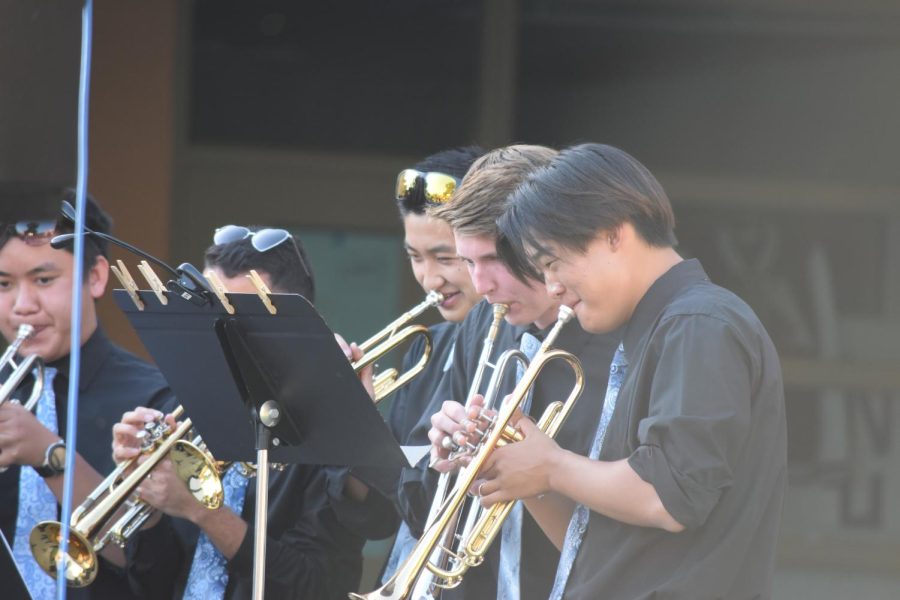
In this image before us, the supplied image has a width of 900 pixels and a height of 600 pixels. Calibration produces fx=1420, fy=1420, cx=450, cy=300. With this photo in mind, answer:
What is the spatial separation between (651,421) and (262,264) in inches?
56.9

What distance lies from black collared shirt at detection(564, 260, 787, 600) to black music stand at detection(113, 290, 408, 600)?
1.73 feet

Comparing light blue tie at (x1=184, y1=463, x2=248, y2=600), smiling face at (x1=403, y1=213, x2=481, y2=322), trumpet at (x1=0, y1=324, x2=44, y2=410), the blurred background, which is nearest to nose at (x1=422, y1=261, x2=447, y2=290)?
smiling face at (x1=403, y1=213, x2=481, y2=322)

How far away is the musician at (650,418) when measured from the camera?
2.27 m

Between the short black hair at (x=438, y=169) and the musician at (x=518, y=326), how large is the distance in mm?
364

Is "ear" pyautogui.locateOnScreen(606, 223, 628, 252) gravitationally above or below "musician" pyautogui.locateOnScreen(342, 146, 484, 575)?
above

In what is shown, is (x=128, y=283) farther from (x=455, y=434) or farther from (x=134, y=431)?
A: (x=455, y=434)

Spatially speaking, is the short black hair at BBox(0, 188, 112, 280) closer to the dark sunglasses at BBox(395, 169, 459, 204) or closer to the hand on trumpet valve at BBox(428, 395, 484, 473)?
the dark sunglasses at BBox(395, 169, 459, 204)

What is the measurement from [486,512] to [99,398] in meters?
1.26

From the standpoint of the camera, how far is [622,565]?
7.74 feet

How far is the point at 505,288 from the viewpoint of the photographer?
292cm

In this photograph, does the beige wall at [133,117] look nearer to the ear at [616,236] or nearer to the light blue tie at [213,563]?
the light blue tie at [213,563]

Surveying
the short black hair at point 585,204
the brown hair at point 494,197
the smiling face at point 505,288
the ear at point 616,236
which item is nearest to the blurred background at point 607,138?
the brown hair at point 494,197

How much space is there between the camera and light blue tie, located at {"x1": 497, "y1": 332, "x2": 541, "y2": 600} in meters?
2.88

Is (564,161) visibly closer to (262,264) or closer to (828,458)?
(262,264)
